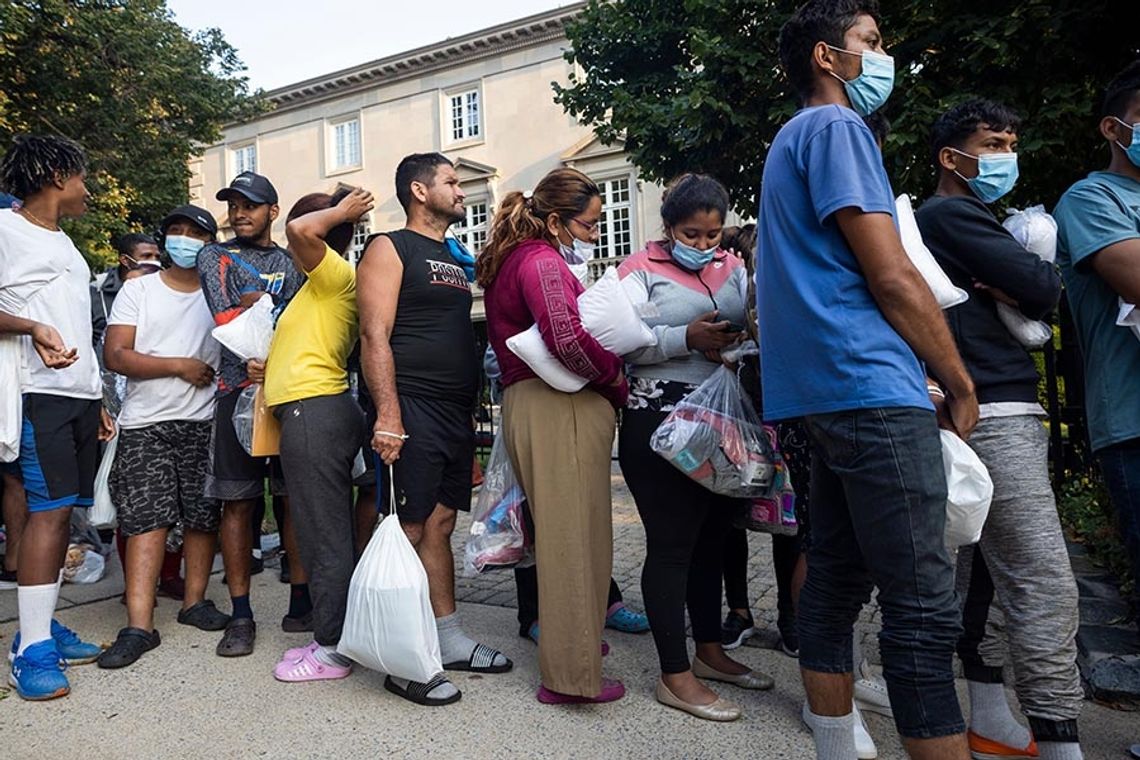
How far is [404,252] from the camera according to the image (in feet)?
11.0

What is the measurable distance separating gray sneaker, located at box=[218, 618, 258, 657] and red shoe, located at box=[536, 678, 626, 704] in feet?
4.67

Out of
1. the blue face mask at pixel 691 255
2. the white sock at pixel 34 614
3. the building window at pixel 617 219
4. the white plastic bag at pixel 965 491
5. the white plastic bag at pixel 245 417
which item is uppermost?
the building window at pixel 617 219

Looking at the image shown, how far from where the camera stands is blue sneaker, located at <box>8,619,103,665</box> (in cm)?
358

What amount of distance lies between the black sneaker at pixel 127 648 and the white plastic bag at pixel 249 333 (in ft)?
4.23

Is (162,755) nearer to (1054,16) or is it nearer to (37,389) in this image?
(37,389)

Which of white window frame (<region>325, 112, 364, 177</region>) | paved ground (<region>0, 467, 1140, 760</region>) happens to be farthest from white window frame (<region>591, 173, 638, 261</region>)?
paved ground (<region>0, 467, 1140, 760</region>)

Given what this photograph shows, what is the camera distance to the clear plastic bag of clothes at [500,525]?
323 cm

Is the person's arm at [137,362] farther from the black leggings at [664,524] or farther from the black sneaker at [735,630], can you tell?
the black sneaker at [735,630]

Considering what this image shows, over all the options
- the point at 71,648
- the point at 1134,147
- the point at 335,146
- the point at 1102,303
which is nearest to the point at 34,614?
the point at 71,648

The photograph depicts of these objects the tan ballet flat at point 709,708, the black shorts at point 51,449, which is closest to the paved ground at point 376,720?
the tan ballet flat at point 709,708

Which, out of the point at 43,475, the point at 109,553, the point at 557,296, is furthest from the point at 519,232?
the point at 109,553

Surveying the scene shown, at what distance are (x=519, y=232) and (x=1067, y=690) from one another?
2.29 m

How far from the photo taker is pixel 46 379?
3.41 m

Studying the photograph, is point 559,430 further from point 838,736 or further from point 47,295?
point 47,295
